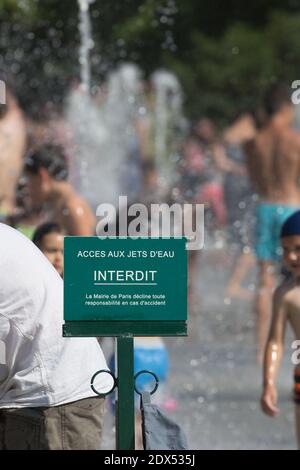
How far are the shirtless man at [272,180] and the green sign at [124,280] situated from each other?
522 cm

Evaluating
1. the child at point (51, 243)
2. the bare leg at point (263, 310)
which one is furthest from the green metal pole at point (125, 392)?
the bare leg at point (263, 310)

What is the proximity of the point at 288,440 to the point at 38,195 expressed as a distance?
7.92ft

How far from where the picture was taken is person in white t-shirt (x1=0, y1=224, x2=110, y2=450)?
3.72m

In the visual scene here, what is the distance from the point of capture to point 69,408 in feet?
12.6

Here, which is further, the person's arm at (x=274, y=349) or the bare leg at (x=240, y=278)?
the bare leg at (x=240, y=278)

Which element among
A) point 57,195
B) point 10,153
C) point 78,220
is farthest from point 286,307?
point 10,153

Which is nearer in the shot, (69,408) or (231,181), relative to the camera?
(69,408)

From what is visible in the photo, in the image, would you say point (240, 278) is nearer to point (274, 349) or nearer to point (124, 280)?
point (274, 349)

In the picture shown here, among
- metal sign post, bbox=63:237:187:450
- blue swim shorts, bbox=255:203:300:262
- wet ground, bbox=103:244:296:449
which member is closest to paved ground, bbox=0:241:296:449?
wet ground, bbox=103:244:296:449

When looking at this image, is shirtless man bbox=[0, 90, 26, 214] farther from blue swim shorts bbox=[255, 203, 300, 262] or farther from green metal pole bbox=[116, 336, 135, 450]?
green metal pole bbox=[116, 336, 135, 450]

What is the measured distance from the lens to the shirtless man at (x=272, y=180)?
9.28m

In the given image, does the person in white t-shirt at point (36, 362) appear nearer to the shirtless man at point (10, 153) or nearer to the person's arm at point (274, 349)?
the person's arm at point (274, 349)

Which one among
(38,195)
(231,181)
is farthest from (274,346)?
→ (231,181)
